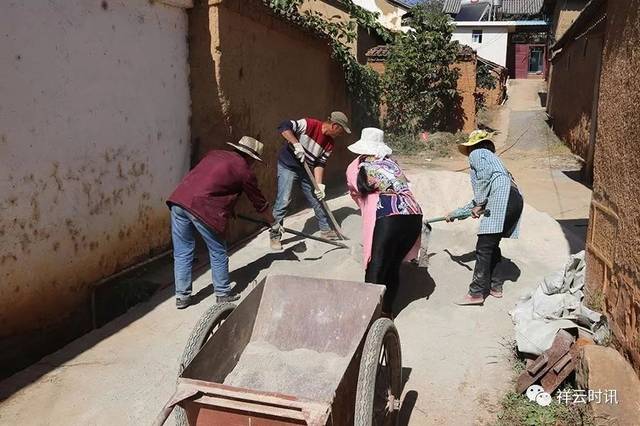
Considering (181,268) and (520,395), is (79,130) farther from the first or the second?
(520,395)

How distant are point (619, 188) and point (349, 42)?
24.4 feet

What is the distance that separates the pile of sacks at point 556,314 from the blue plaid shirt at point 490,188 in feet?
1.96

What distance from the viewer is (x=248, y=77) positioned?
6.50m

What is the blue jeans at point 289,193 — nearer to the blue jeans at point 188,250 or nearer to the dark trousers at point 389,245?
the blue jeans at point 188,250

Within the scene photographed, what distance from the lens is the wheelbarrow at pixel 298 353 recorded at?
2.41 metres

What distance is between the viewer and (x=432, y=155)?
556 inches

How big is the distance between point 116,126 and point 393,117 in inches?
436

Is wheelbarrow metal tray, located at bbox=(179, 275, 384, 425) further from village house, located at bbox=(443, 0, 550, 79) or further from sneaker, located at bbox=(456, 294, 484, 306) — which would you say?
village house, located at bbox=(443, 0, 550, 79)

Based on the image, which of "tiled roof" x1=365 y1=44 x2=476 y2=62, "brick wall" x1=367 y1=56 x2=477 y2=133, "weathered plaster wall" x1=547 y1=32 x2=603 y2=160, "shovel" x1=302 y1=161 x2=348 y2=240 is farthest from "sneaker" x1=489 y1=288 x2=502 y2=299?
"tiled roof" x1=365 y1=44 x2=476 y2=62

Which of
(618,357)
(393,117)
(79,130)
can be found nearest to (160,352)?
(79,130)

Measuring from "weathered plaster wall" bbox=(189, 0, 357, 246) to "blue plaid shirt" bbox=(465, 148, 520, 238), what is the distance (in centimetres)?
259

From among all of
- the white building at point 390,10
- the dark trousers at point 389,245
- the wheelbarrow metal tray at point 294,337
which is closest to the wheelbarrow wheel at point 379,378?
the wheelbarrow metal tray at point 294,337

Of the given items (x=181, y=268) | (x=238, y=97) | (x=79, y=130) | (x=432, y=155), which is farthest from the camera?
(x=432, y=155)

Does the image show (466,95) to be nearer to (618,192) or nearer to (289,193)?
(289,193)
